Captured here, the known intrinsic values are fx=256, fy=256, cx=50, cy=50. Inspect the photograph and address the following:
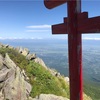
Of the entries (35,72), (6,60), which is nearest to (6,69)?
(6,60)

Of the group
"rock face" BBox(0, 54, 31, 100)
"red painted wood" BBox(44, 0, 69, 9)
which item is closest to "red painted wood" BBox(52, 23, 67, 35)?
"red painted wood" BBox(44, 0, 69, 9)

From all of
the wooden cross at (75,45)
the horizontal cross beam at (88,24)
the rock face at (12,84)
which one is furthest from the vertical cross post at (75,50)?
the rock face at (12,84)

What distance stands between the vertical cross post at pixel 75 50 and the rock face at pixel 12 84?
30.6ft

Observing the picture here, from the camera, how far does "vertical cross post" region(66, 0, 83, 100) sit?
4.37 metres

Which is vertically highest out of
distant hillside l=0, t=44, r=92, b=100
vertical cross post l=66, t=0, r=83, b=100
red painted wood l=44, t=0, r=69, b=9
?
red painted wood l=44, t=0, r=69, b=9

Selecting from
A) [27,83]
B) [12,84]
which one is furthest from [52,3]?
[27,83]

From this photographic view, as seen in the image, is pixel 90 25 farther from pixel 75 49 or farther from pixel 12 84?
pixel 12 84

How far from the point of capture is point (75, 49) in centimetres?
438

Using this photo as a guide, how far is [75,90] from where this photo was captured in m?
4.45

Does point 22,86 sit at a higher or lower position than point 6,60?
lower

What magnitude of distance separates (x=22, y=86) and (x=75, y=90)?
10.0 m

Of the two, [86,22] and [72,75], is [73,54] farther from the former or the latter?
[86,22]

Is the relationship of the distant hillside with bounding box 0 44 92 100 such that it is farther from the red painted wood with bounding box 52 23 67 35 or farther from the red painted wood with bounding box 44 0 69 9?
the red painted wood with bounding box 44 0 69 9

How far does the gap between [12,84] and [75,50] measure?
9.92m
